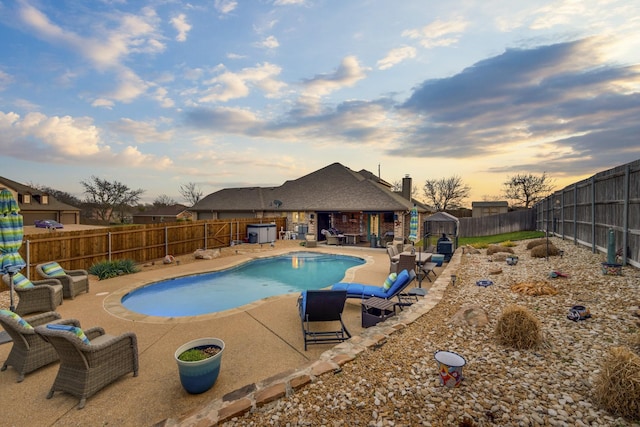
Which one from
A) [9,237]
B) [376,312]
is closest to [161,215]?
[9,237]

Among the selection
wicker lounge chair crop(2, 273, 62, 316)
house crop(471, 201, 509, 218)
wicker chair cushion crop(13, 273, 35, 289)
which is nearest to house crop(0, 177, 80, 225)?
wicker chair cushion crop(13, 273, 35, 289)

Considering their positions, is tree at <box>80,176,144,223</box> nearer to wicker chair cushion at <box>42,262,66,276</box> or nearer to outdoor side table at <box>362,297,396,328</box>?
wicker chair cushion at <box>42,262,66,276</box>

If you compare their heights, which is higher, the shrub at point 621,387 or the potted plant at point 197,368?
the shrub at point 621,387

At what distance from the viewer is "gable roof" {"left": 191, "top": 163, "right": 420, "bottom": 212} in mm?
21969

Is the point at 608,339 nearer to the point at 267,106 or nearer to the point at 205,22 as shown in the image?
the point at 205,22

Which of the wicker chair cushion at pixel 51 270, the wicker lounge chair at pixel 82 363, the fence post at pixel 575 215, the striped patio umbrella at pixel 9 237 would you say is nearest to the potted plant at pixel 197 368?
the wicker lounge chair at pixel 82 363

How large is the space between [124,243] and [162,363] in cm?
1080

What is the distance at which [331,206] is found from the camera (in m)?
22.4

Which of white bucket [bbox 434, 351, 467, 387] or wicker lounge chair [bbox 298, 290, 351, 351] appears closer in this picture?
white bucket [bbox 434, 351, 467, 387]

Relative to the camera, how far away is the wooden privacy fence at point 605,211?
727 cm

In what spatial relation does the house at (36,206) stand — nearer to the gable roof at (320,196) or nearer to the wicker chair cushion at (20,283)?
the gable roof at (320,196)

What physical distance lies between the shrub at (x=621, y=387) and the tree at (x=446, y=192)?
166 feet

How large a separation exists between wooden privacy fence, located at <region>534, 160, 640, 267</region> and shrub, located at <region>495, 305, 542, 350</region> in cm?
564

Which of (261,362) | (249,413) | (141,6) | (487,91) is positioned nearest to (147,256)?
(141,6)
